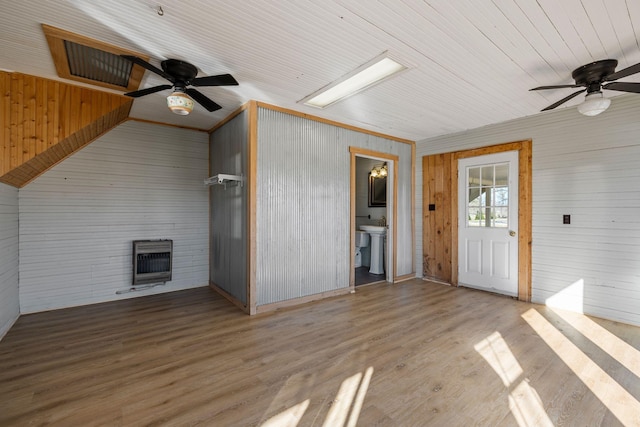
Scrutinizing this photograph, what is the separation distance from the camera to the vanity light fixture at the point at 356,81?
110 inches

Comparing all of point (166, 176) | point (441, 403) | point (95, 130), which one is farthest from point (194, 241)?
point (441, 403)

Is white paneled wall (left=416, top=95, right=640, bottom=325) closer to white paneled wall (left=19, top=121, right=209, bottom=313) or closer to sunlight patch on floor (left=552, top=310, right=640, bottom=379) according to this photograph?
sunlight patch on floor (left=552, top=310, right=640, bottom=379)

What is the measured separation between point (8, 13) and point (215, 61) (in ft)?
4.64

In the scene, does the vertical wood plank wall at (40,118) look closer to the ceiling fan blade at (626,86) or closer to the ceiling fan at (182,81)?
the ceiling fan at (182,81)

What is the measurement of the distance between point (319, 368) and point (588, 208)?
4.02 metres

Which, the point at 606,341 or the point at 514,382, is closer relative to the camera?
the point at 514,382

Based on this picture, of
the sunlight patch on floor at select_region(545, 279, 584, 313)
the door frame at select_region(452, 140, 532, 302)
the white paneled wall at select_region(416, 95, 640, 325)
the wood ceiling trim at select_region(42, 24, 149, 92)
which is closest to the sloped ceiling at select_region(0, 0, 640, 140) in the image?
the wood ceiling trim at select_region(42, 24, 149, 92)

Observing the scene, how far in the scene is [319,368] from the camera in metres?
2.39

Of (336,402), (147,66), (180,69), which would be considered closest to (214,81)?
(180,69)

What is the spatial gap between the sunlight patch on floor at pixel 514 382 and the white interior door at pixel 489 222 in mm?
1782

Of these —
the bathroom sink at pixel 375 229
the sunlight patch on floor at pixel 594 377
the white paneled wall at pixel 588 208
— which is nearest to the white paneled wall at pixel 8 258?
the bathroom sink at pixel 375 229

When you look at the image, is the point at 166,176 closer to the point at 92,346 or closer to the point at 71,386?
the point at 92,346

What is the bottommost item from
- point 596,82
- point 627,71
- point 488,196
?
point 488,196

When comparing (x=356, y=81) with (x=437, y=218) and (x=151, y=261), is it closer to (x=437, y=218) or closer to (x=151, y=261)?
(x=437, y=218)
